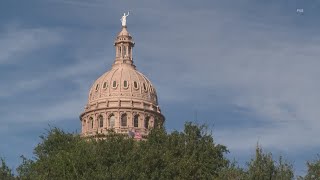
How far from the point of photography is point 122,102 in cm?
14662

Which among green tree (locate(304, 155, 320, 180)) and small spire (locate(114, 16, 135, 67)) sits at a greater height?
small spire (locate(114, 16, 135, 67))

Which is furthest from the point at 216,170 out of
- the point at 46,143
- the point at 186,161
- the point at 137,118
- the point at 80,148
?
the point at 137,118

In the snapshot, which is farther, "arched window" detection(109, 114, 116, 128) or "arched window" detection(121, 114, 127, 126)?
"arched window" detection(109, 114, 116, 128)

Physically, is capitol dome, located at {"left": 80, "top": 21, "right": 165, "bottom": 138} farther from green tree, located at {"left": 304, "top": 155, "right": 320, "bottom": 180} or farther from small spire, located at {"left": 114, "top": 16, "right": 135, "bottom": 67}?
green tree, located at {"left": 304, "top": 155, "right": 320, "bottom": 180}

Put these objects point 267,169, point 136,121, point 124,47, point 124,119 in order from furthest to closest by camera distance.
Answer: point 124,47 → point 136,121 → point 124,119 → point 267,169

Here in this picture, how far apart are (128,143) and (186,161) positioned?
20.1ft

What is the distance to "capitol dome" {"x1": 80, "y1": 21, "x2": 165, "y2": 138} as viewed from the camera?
476ft

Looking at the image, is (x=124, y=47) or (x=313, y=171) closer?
(x=313, y=171)

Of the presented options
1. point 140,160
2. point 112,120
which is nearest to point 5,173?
point 140,160

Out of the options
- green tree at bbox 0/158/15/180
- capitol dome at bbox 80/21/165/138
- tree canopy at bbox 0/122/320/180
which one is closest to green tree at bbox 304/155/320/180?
tree canopy at bbox 0/122/320/180

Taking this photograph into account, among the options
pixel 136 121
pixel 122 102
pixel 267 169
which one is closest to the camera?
pixel 267 169

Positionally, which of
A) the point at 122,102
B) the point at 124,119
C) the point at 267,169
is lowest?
the point at 267,169

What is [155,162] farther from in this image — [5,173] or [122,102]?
[122,102]

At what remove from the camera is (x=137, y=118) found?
146 m
